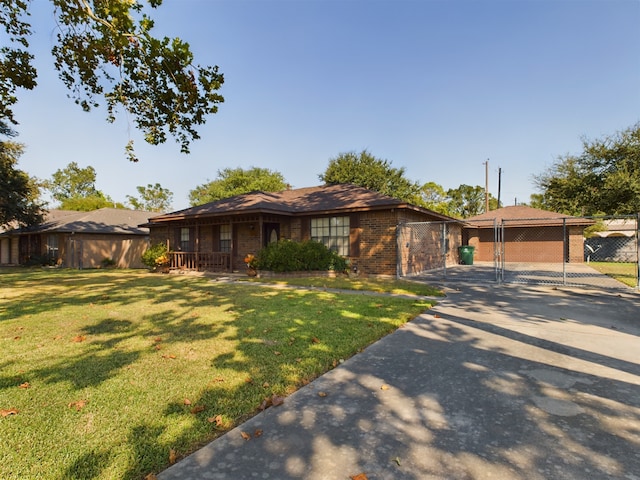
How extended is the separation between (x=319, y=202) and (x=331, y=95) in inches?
223

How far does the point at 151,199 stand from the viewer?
226 ft

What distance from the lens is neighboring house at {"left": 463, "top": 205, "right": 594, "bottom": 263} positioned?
2070 cm

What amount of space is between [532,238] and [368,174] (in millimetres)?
14388

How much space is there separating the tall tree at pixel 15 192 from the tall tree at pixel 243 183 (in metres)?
18.0

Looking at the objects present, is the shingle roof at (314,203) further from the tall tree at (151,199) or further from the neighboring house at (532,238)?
the tall tree at (151,199)

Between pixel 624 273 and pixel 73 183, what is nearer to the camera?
pixel 624 273

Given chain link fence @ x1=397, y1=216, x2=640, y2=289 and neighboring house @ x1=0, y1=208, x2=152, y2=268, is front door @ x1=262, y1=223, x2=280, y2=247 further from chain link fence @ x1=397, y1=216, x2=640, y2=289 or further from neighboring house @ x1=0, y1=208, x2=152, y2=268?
neighboring house @ x1=0, y1=208, x2=152, y2=268

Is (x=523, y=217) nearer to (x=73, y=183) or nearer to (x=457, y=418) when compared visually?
(x=457, y=418)

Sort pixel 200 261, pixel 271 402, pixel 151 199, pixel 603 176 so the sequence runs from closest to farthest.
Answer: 1. pixel 271 402
2. pixel 603 176
3. pixel 200 261
4. pixel 151 199

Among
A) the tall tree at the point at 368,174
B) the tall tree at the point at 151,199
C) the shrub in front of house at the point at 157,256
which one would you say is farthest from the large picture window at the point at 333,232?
the tall tree at the point at 151,199

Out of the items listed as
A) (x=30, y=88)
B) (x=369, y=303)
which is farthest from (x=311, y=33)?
(x=369, y=303)

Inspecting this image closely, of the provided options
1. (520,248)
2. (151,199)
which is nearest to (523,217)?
Answer: (520,248)

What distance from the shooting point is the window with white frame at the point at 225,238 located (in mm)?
16344

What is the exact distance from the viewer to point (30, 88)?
7855 millimetres
